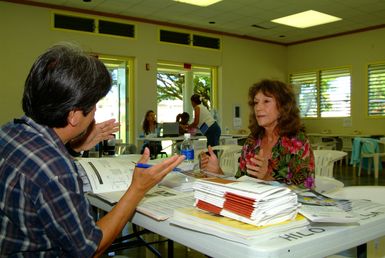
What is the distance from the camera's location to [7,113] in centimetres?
681

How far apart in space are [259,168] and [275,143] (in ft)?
0.74

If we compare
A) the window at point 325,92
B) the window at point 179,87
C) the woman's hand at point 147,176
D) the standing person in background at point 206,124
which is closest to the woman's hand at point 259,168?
the woman's hand at point 147,176

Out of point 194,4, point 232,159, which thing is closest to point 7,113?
point 194,4

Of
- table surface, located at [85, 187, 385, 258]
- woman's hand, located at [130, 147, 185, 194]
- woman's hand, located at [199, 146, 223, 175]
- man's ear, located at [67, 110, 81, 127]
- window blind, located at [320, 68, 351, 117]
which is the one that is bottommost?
table surface, located at [85, 187, 385, 258]

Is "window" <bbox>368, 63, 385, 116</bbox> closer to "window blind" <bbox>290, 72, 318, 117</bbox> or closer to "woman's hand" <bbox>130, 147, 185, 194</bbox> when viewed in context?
"window blind" <bbox>290, 72, 318, 117</bbox>

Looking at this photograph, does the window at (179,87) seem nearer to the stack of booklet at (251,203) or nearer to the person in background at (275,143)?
the person in background at (275,143)

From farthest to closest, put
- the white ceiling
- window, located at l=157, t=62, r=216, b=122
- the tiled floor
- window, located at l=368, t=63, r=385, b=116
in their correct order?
window, located at l=157, t=62, r=216, b=122
window, located at l=368, t=63, r=385, b=116
the white ceiling
the tiled floor

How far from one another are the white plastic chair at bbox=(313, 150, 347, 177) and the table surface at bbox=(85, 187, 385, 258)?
5.78 feet

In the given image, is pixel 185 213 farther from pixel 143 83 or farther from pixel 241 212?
pixel 143 83

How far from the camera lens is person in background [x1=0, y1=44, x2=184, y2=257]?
88 centimetres

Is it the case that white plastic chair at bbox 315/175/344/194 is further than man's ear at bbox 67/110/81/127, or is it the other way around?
white plastic chair at bbox 315/175/344/194

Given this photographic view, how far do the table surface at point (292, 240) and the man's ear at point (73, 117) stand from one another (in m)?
0.36

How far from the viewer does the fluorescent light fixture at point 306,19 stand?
7.83 meters

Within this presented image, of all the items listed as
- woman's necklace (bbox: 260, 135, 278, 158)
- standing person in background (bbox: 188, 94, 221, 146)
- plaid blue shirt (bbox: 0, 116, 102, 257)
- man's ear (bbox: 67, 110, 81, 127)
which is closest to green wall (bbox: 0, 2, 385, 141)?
standing person in background (bbox: 188, 94, 221, 146)
